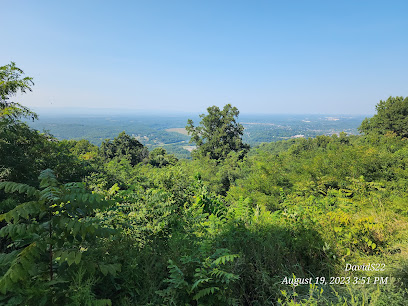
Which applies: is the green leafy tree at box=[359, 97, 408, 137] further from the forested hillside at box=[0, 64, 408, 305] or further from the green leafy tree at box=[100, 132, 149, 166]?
the green leafy tree at box=[100, 132, 149, 166]

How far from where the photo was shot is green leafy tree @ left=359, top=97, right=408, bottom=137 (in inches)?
1023

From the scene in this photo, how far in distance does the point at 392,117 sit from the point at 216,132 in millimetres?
24282

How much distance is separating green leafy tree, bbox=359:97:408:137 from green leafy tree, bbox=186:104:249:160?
18.8m

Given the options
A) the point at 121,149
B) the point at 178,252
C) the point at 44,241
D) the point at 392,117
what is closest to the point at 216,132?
the point at 121,149

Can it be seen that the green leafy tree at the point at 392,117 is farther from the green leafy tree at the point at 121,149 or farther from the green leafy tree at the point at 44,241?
the green leafy tree at the point at 121,149

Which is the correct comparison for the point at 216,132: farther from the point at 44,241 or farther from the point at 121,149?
the point at 44,241

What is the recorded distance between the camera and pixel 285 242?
326 centimetres

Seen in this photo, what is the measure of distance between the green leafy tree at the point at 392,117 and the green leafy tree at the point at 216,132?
18.8 meters

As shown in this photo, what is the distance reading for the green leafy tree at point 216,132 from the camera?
34125 mm

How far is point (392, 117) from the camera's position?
27.1 metres

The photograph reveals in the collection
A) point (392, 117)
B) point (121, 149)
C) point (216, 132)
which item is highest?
point (392, 117)

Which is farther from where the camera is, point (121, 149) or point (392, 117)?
point (121, 149)

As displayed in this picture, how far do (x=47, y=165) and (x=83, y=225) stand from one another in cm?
725

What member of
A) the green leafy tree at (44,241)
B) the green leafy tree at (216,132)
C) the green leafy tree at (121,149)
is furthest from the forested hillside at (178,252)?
the green leafy tree at (121,149)
